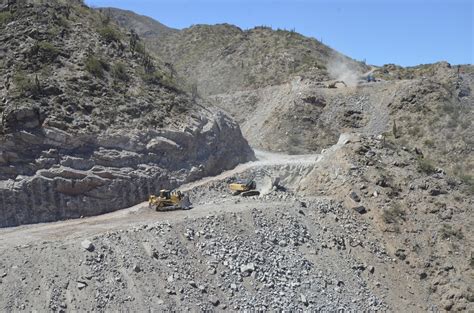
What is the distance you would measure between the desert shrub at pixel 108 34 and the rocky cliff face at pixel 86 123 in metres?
0.07

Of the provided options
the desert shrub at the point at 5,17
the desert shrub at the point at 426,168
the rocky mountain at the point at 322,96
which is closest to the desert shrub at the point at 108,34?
the desert shrub at the point at 5,17

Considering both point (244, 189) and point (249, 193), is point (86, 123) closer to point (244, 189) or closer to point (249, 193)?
point (244, 189)

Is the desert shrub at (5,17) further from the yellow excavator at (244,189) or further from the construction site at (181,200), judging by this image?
the yellow excavator at (244,189)

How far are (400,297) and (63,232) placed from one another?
12.9 m

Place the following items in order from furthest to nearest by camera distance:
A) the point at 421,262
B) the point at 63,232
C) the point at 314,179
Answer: the point at 314,179 < the point at 421,262 < the point at 63,232

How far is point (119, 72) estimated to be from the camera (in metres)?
30.0

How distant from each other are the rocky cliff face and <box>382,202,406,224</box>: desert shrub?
31.4ft

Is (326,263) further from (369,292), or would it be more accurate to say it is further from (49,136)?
(49,136)

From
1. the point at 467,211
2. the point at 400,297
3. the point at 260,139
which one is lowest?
the point at 400,297

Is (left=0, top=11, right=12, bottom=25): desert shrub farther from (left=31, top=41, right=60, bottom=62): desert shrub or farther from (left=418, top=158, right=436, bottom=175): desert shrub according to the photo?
(left=418, top=158, right=436, bottom=175): desert shrub

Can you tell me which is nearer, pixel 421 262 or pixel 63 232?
pixel 63 232

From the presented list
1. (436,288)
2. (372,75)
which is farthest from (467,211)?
(372,75)

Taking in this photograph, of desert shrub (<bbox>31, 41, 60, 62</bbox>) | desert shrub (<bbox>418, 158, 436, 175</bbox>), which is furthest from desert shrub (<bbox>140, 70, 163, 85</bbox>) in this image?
desert shrub (<bbox>418, 158, 436, 175</bbox>)

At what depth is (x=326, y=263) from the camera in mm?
22625
